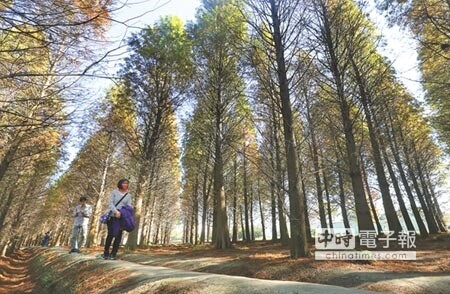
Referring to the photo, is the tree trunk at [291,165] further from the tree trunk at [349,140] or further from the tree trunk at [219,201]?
the tree trunk at [219,201]

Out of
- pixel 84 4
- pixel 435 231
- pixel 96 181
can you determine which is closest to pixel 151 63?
pixel 96 181

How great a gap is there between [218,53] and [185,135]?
205 inches

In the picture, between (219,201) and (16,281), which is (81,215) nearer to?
(219,201)

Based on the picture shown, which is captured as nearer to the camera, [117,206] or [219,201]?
[117,206]

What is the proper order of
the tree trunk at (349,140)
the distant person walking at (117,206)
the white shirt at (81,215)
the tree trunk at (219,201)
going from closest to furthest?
1. the distant person walking at (117,206)
2. the tree trunk at (349,140)
3. the white shirt at (81,215)
4. the tree trunk at (219,201)

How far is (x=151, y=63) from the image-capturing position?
1495cm

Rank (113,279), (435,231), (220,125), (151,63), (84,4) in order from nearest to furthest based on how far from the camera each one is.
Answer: (84,4) < (113,279) < (220,125) < (151,63) < (435,231)

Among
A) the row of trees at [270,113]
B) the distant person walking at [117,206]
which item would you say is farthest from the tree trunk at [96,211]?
A: the distant person walking at [117,206]

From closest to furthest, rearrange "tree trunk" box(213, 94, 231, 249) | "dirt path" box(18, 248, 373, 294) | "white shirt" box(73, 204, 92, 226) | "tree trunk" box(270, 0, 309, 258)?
"dirt path" box(18, 248, 373, 294)
"tree trunk" box(270, 0, 309, 258)
"white shirt" box(73, 204, 92, 226)
"tree trunk" box(213, 94, 231, 249)

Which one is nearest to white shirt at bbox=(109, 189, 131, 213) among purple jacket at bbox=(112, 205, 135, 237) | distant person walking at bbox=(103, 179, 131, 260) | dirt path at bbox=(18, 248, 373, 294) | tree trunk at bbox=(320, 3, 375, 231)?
distant person walking at bbox=(103, 179, 131, 260)

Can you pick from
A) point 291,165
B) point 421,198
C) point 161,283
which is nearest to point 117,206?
point 161,283

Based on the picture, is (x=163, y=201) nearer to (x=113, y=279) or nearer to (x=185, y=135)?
(x=185, y=135)

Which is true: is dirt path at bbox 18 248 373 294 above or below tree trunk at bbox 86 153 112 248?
below

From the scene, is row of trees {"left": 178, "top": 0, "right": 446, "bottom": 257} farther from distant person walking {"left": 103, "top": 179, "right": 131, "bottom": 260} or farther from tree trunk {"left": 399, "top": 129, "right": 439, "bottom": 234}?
distant person walking {"left": 103, "top": 179, "right": 131, "bottom": 260}
